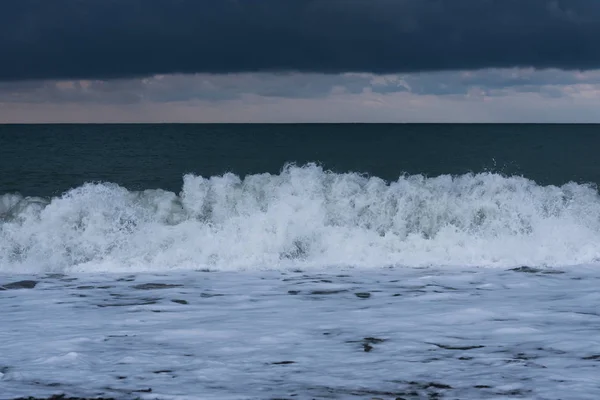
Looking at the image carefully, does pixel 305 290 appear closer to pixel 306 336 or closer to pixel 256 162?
pixel 306 336

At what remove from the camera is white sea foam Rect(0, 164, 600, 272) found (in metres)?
14.8

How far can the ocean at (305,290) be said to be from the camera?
716cm

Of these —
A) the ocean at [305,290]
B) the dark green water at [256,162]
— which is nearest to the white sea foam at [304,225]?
the ocean at [305,290]

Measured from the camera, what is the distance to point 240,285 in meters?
12.5

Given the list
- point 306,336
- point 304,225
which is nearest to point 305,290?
point 306,336

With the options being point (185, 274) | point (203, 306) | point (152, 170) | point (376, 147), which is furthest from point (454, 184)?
point (376, 147)

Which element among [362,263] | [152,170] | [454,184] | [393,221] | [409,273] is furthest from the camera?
[152,170]

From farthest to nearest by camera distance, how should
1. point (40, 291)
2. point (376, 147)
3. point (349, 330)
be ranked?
point (376, 147) → point (40, 291) → point (349, 330)

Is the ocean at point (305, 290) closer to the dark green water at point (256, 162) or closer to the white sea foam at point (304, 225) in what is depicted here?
the white sea foam at point (304, 225)

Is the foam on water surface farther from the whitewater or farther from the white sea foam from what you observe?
the white sea foam

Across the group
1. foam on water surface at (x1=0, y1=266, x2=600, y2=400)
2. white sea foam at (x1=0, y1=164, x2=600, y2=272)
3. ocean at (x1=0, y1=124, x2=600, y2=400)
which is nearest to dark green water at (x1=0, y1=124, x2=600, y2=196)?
white sea foam at (x1=0, y1=164, x2=600, y2=272)

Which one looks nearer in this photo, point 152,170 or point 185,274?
point 185,274

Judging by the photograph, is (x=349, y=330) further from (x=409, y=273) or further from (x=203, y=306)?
(x=409, y=273)

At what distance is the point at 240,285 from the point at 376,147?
44.3m
